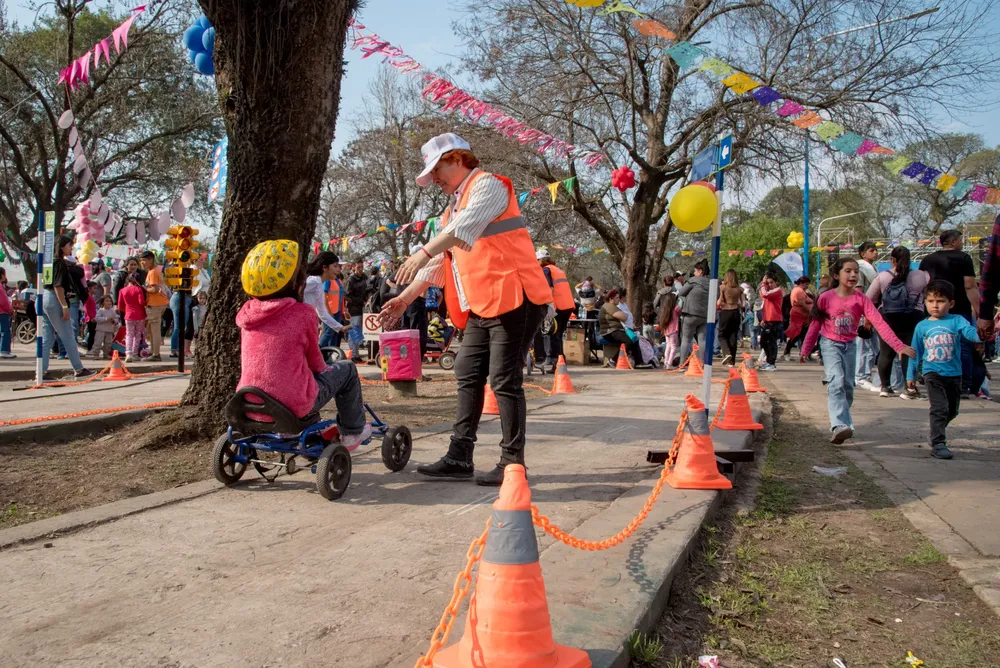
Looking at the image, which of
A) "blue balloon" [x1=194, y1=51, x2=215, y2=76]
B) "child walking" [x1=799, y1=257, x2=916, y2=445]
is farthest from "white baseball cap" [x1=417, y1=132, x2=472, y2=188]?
"blue balloon" [x1=194, y1=51, x2=215, y2=76]

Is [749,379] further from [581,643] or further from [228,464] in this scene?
[581,643]

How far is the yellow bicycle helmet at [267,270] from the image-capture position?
14.0ft

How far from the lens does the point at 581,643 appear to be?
2334mm

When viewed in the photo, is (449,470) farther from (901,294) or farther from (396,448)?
(901,294)

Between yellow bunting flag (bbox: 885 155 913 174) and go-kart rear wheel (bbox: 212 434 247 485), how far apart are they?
11.2 m

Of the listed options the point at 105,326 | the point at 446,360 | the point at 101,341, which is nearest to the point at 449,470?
the point at 446,360

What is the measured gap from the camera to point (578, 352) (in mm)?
16031

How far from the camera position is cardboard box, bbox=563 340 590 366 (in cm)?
1598

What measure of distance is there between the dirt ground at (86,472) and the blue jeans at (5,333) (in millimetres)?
11215

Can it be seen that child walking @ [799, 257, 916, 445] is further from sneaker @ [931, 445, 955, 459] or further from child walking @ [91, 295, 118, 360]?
child walking @ [91, 295, 118, 360]

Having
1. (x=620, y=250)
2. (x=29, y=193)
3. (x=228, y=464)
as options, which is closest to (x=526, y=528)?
(x=228, y=464)

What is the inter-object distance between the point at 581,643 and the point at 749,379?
816 cm

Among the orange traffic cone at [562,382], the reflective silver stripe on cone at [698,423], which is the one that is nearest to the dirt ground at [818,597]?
the reflective silver stripe on cone at [698,423]

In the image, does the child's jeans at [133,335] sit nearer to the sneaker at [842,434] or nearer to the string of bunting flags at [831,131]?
the string of bunting flags at [831,131]
